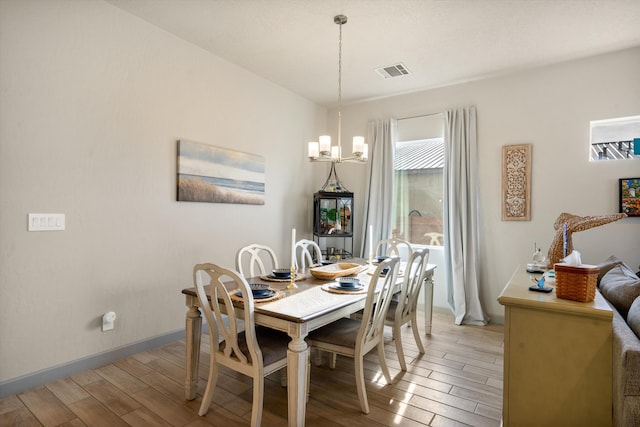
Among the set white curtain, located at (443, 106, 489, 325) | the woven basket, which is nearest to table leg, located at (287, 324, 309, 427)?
the woven basket

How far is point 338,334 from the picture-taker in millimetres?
2254

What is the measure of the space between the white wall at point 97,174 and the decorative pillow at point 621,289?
3135mm

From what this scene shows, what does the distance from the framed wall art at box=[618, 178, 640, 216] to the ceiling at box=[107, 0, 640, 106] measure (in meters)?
1.26

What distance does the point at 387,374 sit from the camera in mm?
2393

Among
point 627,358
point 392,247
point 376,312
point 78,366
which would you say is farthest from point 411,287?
point 78,366

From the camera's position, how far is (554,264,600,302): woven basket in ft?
5.50

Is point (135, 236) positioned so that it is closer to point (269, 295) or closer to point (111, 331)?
point (111, 331)

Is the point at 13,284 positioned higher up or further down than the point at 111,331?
higher up

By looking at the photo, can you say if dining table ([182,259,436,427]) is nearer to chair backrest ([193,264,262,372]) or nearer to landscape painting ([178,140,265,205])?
chair backrest ([193,264,262,372])

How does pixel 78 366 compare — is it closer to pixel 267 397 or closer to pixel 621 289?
pixel 267 397

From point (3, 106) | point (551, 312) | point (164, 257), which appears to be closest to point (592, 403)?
point (551, 312)

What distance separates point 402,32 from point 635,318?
2584mm

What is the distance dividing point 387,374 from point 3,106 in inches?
120

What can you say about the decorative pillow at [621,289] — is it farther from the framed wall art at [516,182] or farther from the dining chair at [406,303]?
the framed wall art at [516,182]
